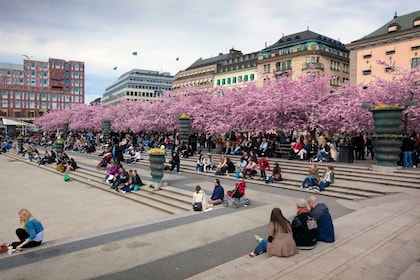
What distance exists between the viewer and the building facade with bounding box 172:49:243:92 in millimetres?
83944

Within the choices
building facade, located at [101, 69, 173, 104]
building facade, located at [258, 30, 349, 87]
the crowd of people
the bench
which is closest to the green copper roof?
building facade, located at [258, 30, 349, 87]

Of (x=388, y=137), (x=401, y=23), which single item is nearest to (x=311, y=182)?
(x=388, y=137)

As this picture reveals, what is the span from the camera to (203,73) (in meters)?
87.4

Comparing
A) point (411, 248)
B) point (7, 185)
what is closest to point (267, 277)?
point (411, 248)

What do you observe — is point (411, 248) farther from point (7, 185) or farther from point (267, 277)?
point (7, 185)

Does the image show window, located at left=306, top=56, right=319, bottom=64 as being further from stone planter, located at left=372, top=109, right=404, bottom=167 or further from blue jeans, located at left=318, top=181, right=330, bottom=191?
blue jeans, located at left=318, top=181, right=330, bottom=191

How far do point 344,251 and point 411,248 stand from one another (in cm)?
149

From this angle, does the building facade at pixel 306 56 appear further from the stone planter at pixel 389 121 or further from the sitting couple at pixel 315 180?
the sitting couple at pixel 315 180

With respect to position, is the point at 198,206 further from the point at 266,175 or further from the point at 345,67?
the point at 345,67

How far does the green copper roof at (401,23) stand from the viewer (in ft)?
156

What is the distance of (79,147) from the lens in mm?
39531

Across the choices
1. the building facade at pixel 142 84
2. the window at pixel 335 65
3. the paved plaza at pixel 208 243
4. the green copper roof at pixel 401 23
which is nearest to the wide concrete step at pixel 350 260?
the paved plaza at pixel 208 243

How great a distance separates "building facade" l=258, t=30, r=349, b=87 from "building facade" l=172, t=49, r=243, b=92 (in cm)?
1457

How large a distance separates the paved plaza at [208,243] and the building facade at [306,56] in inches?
1992
